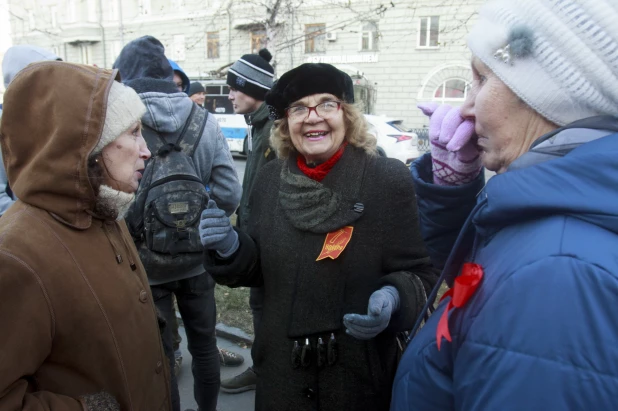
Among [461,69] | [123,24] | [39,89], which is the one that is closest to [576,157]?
[39,89]

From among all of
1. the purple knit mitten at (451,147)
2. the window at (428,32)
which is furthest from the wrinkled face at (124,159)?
the window at (428,32)

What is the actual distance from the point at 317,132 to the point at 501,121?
104 centimetres

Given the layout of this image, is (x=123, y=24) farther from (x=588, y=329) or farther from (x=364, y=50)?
(x=588, y=329)

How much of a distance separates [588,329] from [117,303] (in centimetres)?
129

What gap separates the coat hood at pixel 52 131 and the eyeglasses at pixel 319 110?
2.75 ft

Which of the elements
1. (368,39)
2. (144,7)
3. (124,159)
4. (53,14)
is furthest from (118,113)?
(53,14)

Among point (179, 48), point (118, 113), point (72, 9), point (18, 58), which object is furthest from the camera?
point (72, 9)

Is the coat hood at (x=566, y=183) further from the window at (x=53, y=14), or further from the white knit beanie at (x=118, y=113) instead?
the window at (x=53, y=14)

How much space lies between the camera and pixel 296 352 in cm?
172

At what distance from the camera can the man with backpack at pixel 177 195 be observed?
7.66ft

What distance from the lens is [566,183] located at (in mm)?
766

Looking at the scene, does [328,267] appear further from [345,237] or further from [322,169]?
[322,169]

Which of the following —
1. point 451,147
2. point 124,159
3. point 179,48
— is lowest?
point 124,159

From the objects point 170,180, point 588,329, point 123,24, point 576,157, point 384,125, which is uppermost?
point 123,24
